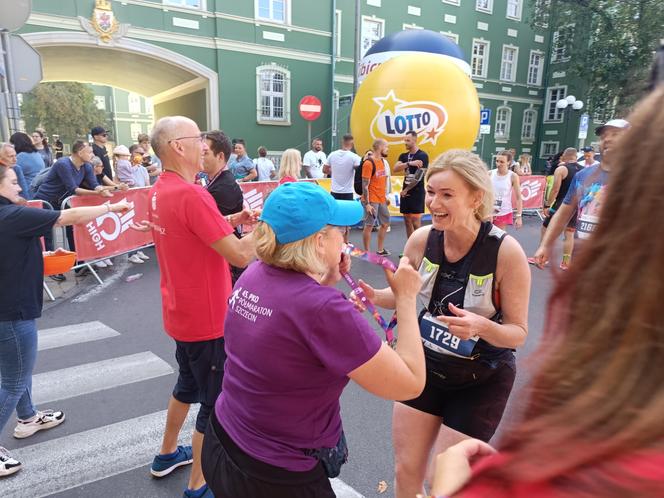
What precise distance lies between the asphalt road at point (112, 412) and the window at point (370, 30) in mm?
21282

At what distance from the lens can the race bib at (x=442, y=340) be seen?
221 cm

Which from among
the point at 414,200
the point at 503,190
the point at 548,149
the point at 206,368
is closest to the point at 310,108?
the point at 414,200

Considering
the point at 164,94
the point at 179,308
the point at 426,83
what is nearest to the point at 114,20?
the point at 164,94

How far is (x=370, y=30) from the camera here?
78.1ft

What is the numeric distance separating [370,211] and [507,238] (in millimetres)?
6552

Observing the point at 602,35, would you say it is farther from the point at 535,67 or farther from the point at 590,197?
the point at 590,197

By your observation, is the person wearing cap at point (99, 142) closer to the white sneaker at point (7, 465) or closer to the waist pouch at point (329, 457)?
the white sneaker at point (7, 465)

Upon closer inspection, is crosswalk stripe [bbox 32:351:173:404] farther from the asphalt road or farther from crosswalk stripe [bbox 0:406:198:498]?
crosswalk stripe [bbox 0:406:198:498]

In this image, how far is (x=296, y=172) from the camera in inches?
290

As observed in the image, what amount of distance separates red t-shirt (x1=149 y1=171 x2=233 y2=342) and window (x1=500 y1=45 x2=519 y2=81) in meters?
31.7

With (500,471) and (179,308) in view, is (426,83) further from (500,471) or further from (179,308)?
(500,471)

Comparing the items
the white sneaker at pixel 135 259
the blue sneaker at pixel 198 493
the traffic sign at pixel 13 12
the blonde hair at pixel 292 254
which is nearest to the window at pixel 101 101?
the white sneaker at pixel 135 259

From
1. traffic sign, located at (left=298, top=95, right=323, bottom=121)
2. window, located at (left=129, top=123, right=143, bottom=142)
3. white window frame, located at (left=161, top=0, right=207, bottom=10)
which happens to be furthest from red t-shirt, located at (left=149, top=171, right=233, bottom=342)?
window, located at (left=129, top=123, right=143, bottom=142)

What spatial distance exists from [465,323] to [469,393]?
1.49ft
